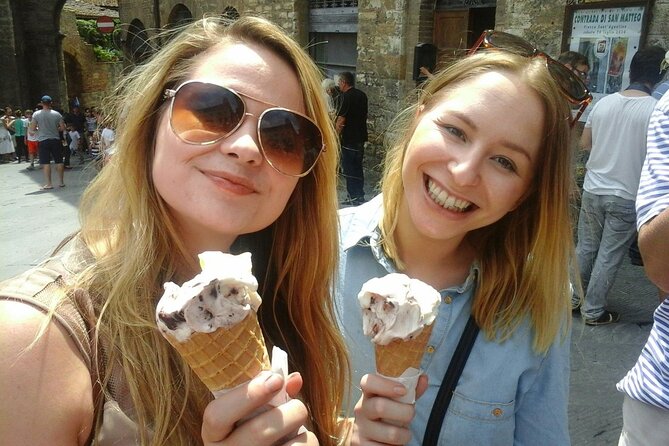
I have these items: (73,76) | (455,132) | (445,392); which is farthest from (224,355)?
(73,76)

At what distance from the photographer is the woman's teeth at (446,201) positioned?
162 cm

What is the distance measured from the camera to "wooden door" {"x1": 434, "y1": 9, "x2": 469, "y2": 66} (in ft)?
28.5

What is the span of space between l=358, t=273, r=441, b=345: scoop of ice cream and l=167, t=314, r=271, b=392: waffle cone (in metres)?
0.29

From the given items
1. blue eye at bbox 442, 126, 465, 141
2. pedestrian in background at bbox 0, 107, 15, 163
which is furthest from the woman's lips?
pedestrian in background at bbox 0, 107, 15, 163

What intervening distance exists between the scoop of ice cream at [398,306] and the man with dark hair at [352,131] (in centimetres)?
742

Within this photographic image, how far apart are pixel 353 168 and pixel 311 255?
7.61 meters

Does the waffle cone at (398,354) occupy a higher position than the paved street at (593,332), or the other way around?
the waffle cone at (398,354)

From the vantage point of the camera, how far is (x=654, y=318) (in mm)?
1755

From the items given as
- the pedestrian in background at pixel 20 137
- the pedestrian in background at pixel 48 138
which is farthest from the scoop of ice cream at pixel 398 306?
the pedestrian in background at pixel 20 137

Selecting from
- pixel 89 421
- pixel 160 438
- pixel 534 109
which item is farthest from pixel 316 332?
pixel 534 109

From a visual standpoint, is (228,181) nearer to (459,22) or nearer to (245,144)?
(245,144)

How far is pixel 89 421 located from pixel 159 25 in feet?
58.7

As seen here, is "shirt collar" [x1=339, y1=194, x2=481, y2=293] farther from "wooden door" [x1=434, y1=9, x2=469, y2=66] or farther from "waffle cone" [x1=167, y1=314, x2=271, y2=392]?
"wooden door" [x1=434, y1=9, x2=469, y2=66]

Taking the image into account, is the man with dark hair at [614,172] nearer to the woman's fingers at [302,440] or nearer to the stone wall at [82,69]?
the woman's fingers at [302,440]
